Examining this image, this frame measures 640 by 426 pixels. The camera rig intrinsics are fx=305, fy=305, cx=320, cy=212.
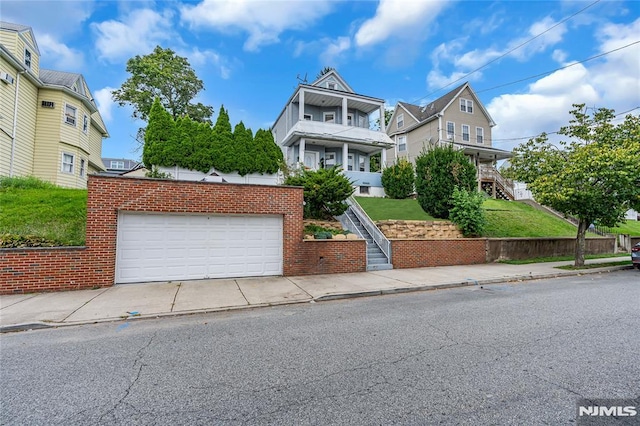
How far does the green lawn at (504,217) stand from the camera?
15320 millimetres

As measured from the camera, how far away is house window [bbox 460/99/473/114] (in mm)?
27609

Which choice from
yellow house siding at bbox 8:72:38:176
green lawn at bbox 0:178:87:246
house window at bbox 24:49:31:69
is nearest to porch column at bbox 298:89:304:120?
green lawn at bbox 0:178:87:246

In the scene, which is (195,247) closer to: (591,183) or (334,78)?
(591,183)

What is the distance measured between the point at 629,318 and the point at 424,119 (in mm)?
25104

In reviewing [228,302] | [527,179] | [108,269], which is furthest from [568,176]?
[108,269]

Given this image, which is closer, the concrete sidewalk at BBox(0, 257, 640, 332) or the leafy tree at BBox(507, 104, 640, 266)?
the concrete sidewalk at BBox(0, 257, 640, 332)

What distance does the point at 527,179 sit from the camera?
13.9 meters

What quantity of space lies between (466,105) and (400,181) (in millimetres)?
13587

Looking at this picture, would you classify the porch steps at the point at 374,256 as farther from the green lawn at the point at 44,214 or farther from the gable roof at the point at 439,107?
the gable roof at the point at 439,107

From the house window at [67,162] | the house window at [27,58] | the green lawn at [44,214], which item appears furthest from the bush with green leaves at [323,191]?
the house window at [27,58]

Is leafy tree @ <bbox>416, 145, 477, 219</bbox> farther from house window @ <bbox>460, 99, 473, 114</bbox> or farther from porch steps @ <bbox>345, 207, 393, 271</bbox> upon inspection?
house window @ <bbox>460, 99, 473, 114</bbox>

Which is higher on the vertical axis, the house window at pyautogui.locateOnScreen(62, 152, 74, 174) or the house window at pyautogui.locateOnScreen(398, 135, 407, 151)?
the house window at pyautogui.locateOnScreen(398, 135, 407, 151)

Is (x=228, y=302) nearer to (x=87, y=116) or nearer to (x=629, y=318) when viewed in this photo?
(x=629, y=318)

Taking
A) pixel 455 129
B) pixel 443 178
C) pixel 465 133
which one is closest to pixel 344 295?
pixel 443 178
